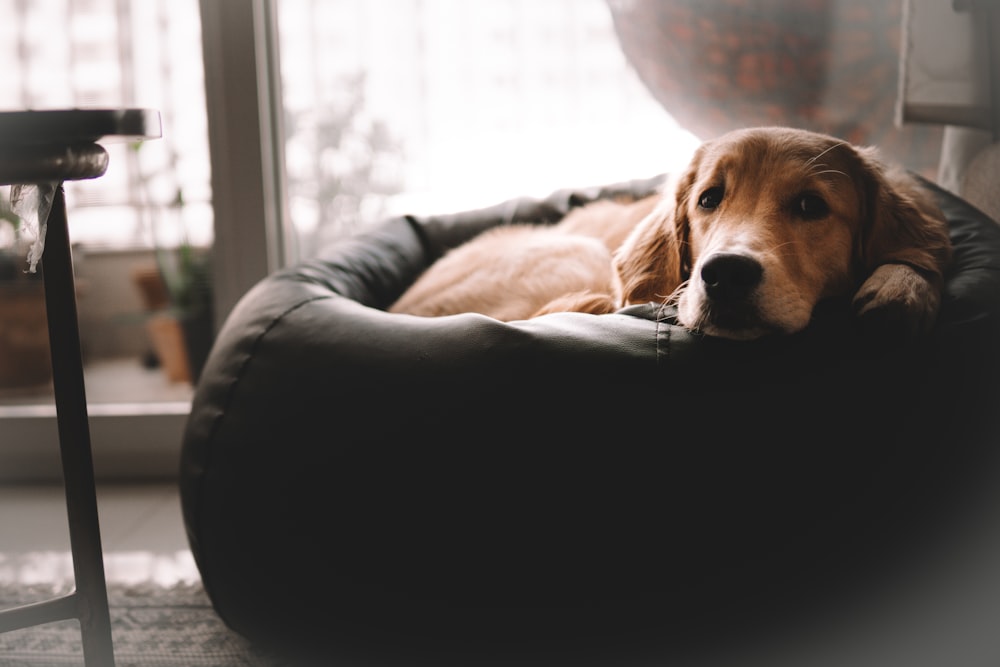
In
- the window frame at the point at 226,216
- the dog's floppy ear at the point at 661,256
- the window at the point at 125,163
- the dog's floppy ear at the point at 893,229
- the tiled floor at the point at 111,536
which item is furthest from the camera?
the window at the point at 125,163

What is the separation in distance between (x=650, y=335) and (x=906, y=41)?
1.56 meters

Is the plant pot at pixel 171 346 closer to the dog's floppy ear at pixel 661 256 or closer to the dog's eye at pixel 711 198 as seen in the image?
the dog's floppy ear at pixel 661 256

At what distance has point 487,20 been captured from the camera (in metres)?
2.90

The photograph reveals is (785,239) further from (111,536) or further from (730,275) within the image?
(111,536)

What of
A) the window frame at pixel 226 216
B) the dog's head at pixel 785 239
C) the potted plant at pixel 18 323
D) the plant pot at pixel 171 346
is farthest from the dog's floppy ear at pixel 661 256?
the potted plant at pixel 18 323

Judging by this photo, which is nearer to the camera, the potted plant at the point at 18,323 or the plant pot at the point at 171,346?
the plant pot at the point at 171,346

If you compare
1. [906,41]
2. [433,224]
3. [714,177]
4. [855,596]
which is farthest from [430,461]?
[906,41]

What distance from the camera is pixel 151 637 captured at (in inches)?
71.3

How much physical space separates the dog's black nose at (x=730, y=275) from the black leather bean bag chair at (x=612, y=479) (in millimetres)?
85

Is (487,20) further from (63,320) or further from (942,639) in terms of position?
(942,639)

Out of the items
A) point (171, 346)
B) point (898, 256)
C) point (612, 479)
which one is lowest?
point (171, 346)

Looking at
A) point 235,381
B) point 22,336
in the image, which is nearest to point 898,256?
point 235,381

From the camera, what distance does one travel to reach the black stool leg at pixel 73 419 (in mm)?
1256

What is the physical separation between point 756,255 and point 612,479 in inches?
17.8
